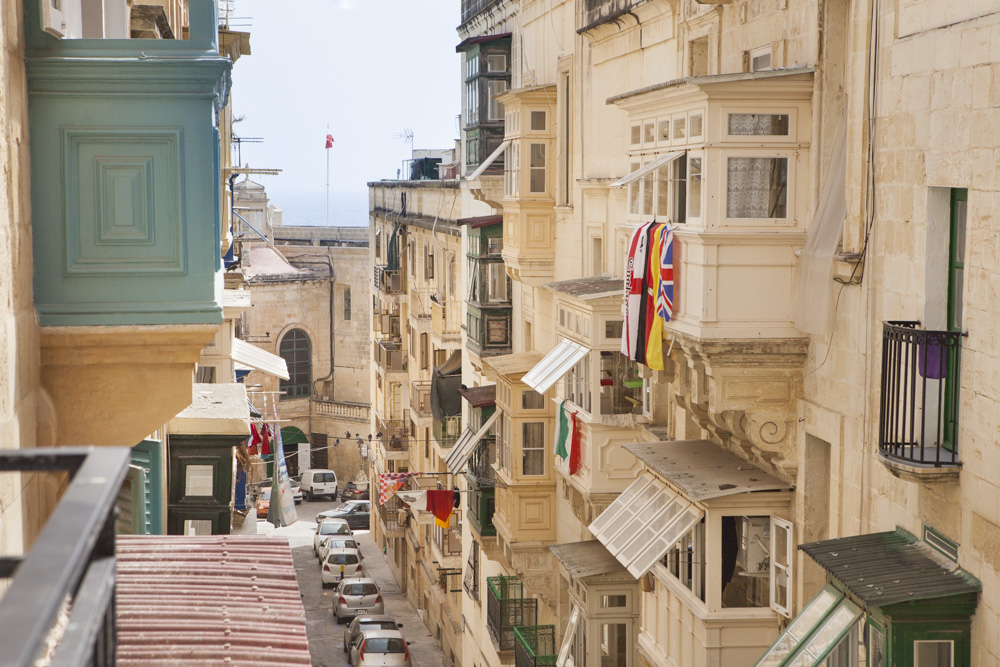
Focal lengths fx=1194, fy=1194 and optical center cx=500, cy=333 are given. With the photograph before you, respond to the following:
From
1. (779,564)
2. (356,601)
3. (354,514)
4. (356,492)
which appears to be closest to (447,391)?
(356,601)

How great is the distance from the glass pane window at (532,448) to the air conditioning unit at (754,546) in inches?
319

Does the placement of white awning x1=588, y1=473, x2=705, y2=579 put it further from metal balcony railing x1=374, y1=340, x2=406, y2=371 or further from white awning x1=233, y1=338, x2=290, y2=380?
metal balcony railing x1=374, y1=340, x2=406, y2=371

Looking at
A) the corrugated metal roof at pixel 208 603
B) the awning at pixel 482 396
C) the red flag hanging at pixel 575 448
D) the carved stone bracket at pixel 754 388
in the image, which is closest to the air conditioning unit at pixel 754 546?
the carved stone bracket at pixel 754 388

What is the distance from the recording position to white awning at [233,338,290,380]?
78.5ft

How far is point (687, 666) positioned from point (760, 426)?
2828 mm

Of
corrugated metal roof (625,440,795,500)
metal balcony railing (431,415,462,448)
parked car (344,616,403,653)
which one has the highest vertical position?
corrugated metal roof (625,440,795,500)

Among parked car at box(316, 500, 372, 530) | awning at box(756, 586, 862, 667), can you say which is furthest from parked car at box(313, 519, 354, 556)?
awning at box(756, 586, 862, 667)

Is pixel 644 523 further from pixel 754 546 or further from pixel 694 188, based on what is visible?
Result: pixel 694 188

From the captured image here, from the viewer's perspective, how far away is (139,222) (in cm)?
650

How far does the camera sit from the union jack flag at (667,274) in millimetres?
11508

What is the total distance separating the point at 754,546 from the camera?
12305 millimetres

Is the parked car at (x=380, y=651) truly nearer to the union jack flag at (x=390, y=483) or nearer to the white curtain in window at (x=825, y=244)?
the union jack flag at (x=390, y=483)

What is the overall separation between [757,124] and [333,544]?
29049mm

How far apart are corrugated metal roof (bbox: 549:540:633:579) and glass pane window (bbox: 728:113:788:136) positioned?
22.6 ft
